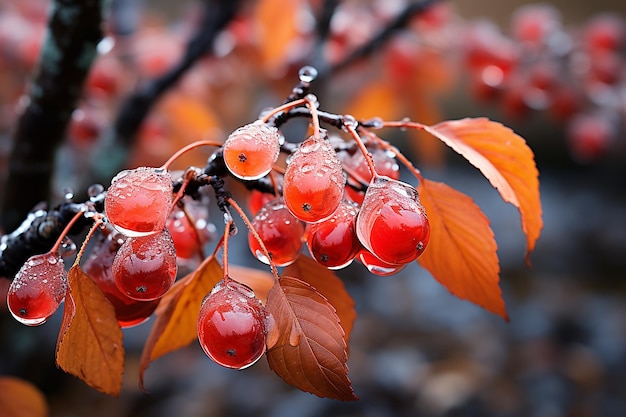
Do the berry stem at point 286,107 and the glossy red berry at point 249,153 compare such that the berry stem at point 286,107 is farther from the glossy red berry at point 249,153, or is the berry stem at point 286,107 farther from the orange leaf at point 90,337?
the orange leaf at point 90,337

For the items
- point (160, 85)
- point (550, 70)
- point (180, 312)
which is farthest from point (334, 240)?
point (550, 70)

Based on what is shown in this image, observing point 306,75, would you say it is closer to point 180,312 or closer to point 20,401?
point 180,312

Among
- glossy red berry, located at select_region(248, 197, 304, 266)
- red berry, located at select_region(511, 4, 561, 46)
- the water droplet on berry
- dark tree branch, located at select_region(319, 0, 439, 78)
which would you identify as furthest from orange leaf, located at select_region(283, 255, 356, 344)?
red berry, located at select_region(511, 4, 561, 46)

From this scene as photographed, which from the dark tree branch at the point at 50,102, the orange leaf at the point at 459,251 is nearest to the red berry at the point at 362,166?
the orange leaf at the point at 459,251

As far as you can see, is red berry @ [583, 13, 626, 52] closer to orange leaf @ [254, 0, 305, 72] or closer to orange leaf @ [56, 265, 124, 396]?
orange leaf @ [254, 0, 305, 72]

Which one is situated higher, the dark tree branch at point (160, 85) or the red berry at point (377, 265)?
the red berry at point (377, 265)
